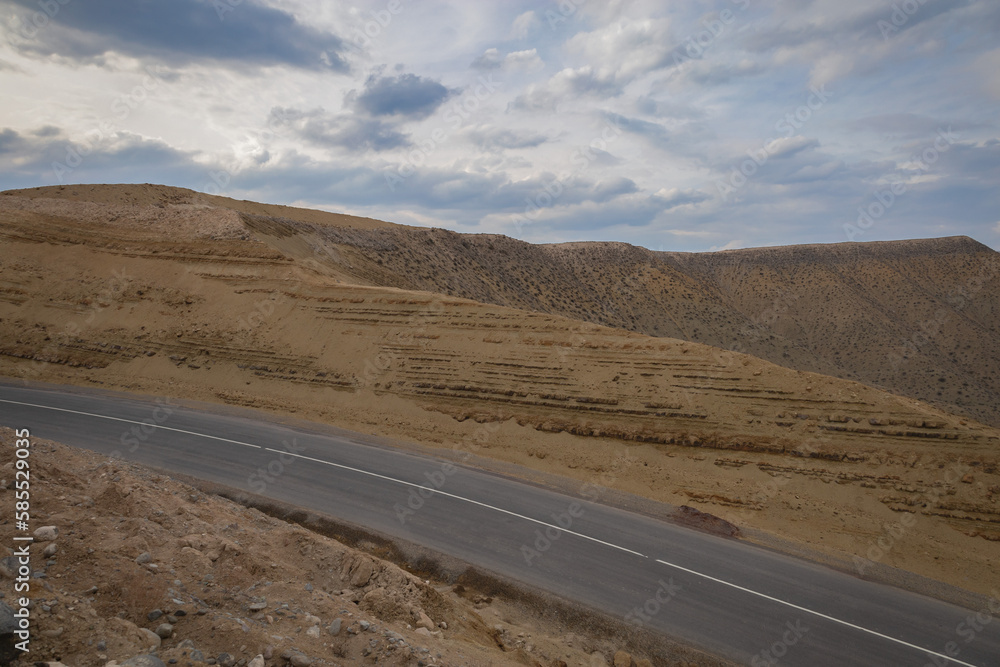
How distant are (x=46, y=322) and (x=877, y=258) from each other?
9491cm

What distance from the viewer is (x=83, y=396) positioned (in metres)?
20.6

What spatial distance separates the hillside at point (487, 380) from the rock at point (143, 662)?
506 inches

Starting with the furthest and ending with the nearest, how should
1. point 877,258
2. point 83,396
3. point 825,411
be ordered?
1. point 877,258
2. point 83,396
3. point 825,411

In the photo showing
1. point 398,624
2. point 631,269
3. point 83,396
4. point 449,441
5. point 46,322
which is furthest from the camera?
point 631,269

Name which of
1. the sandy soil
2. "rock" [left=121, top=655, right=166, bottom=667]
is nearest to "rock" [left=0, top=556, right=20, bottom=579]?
the sandy soil

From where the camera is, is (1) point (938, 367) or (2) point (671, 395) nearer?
(2) point (671, 395)

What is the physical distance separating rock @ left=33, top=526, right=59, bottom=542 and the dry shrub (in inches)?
33.7

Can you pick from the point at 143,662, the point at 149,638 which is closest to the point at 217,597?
the point at 149,638

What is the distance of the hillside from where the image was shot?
45.0 feet

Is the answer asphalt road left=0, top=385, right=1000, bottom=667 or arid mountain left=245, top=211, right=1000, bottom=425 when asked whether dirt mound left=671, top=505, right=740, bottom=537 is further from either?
arid mountain left=245, top=211, right=1000, bottom=425

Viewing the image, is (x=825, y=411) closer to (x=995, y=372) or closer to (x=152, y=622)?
(x=152, y=622)

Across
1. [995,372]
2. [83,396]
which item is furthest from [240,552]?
[995,372]

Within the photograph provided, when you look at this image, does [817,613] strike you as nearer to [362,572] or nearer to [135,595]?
[362,572]

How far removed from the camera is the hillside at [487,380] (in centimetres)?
1372
